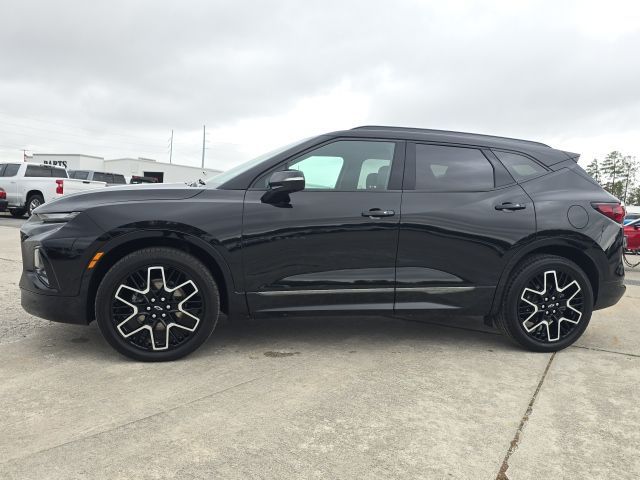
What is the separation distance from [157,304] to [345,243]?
1.29m

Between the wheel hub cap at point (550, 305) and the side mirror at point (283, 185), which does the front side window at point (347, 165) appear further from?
the wheel hub cap at point (550, 305)

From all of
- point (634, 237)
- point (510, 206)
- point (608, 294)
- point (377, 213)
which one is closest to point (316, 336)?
point (377, 213)

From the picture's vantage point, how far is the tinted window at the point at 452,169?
12.3 ft

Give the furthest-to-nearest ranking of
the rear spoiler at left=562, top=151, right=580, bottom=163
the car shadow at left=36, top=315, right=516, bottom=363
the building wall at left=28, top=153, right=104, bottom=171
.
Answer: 1. the building wall at left=28, top=153, right=104, bottom=171
2. the rear spoiler at left=562, top=151, right=580, bottom=163
3. the car shadow at left=36, top=315, right=516, bottom=363

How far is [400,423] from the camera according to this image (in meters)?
2.57

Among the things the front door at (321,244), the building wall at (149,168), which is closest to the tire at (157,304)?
the front door at (321,244)

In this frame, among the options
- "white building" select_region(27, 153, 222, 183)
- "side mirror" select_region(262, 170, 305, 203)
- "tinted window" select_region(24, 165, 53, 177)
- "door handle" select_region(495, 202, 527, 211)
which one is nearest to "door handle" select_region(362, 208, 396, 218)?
"side mirror" select_region(262, 170, 305, 203)

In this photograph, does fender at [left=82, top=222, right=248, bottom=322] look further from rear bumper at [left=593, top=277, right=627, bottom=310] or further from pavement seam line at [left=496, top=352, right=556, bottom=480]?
rear bumper at [left=593, top=277, right=627, bottom=310]

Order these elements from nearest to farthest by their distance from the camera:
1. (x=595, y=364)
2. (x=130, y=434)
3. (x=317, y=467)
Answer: (x=317, y=467) < (x=130, y=434) < (x=595, y=364)

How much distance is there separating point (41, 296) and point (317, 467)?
218cm

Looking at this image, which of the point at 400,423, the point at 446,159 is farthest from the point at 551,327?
the point at 400,423

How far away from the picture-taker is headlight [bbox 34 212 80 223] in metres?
3.30

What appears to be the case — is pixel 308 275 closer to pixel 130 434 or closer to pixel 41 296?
pixel 130 434

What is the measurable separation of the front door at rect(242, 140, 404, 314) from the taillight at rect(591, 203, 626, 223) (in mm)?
1581
